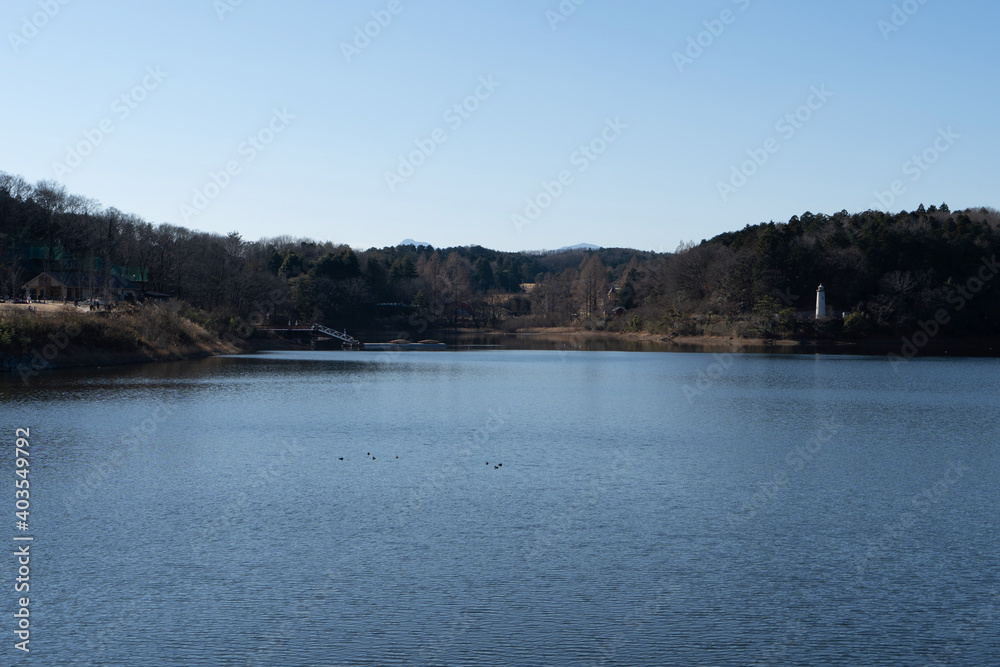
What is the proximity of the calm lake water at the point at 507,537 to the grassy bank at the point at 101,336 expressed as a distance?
14960 millimetres

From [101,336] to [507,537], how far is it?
40506mm

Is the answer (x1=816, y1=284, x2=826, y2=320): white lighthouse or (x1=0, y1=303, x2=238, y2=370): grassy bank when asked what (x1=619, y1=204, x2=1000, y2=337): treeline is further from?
(x1=0, y1=303, x2=238, y2=370): grassy bank

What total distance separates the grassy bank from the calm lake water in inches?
589

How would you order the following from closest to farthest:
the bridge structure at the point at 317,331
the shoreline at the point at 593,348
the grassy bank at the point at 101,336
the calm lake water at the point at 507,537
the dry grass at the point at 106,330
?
the calm lake water at the point at 507,537 → the grassy bank at the point at 101,336 → the dry grass at the point at 106,330 → the shoreline at the point at 593,348 → the bridge structure at the point at 317,331

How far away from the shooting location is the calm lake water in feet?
28.3

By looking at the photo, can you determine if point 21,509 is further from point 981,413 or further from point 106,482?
point 981,413

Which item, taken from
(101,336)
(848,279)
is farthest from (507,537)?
(848,279)

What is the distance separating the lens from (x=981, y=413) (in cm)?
2766

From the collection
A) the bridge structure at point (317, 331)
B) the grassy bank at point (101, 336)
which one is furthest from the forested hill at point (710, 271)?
the grassy bank at point (101, 336)

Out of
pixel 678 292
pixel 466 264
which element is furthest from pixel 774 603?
pixel 466 264

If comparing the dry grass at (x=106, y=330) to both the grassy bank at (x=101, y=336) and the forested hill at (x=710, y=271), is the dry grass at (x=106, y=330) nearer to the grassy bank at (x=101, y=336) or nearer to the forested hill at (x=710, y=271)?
the grassy bank at (x=101, y=336)

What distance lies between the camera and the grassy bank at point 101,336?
39969 mm

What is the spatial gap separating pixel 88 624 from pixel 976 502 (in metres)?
14.4

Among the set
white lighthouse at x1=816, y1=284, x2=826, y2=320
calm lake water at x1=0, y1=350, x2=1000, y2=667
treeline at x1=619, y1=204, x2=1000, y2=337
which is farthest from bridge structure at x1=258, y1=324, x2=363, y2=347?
calm lake water at x1=0, y1=350, x2=1000, y2=667
